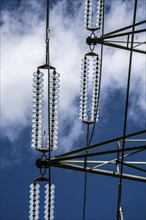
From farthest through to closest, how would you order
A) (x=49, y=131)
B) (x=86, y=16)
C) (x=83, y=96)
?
(x=86, y=16) < (x=83, y=96) < (x=49, y=131)

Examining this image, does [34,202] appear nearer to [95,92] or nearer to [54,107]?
[54,107]

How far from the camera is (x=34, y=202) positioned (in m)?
12.2

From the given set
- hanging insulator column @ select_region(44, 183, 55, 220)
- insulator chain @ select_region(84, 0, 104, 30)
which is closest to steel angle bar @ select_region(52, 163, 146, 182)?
hanging insulator column @ select_region(44, 183, 55, 220)

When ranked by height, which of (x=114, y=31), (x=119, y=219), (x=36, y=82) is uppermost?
(x=114, y=31)

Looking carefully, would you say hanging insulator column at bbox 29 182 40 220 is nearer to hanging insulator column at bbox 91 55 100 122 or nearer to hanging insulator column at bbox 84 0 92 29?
hanging insulator column at bbox 91 55 100 122

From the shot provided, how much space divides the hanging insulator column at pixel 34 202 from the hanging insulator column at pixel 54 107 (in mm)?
1195

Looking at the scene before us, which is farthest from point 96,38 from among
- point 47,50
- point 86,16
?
point 47,50

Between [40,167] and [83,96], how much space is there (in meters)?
3.11

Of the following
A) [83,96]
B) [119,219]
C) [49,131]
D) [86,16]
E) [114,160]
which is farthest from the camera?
[86,16]

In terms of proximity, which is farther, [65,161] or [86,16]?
[86,16]

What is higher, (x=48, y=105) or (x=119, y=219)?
(x=48, y=105)

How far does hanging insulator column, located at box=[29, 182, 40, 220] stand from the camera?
12211 mm

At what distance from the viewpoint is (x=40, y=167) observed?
12.8 meters

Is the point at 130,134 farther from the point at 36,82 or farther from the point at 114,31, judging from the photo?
the point at 114,31
